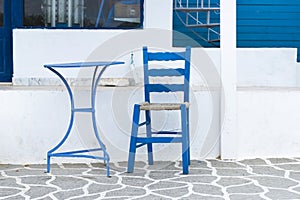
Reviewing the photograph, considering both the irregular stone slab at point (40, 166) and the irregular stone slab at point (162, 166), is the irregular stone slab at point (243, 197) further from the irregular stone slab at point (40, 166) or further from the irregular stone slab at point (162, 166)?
the irregular stone slab at point (40, 166)

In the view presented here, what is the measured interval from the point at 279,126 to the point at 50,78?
275 cm

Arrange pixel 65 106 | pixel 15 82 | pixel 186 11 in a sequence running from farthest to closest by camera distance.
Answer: pixel 186 11 → pixel 15 82 → pixel 65 106

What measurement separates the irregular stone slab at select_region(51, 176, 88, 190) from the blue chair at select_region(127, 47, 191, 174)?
0.54 metres

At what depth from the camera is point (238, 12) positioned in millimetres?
8406

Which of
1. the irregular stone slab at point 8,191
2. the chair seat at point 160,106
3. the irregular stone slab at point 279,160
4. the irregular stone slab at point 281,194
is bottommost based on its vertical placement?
the irregular stone slab at point 8,191

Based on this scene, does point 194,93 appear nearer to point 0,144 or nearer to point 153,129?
point 153,129

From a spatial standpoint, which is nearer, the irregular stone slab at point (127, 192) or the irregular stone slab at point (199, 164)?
the irregular stone slab at point (127, 192)

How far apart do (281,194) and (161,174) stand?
3.79 ft

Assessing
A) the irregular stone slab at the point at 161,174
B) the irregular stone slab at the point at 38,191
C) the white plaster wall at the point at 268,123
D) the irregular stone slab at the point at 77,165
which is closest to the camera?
the irregular stone slab at the point at 38,191

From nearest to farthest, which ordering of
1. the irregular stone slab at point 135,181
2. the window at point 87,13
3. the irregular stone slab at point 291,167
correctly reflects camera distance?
the irregular stone slab at point 135,181
the irregular stone slab at point 291,167
the window at point 87,13

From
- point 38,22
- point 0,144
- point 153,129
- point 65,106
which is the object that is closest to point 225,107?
point 153,129

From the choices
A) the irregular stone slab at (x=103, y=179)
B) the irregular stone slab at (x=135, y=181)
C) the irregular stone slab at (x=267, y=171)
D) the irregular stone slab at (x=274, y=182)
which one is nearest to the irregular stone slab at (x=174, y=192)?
the irregular stone slab at (x=135, y=181)

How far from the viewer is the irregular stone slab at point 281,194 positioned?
14.2 feet

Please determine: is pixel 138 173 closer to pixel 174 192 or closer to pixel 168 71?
pixel 174 192
